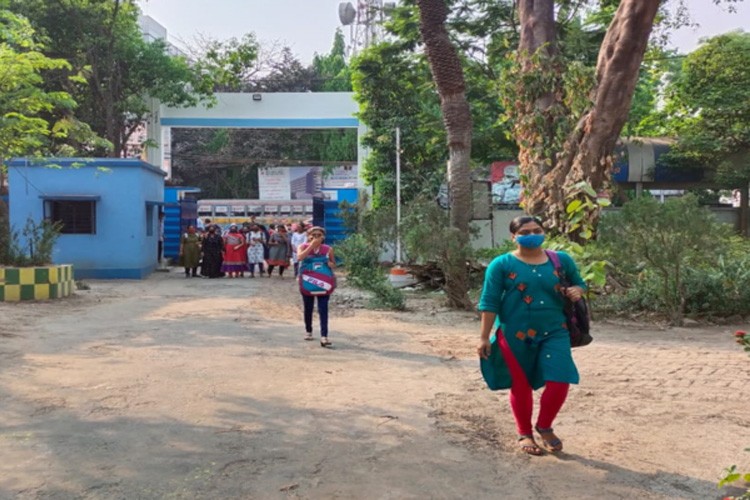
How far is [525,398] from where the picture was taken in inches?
181

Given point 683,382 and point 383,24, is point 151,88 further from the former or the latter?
point 683,382

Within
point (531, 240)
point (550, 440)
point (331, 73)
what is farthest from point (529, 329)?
point (331, 73)

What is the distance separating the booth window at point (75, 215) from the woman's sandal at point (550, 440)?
1676 cm

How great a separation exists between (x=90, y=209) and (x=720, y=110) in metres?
17.6

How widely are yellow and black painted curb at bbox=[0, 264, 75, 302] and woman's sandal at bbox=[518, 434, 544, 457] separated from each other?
1091cm

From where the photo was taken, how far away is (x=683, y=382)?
22.1ft

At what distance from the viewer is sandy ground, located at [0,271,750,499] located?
4.03m

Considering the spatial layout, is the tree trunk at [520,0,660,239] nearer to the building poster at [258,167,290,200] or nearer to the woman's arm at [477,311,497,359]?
the woman's arm at [477,311,497,359]

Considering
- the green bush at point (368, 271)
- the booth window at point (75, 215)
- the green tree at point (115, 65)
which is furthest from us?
the green tree at point (115, 65)

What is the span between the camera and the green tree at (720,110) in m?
21.3

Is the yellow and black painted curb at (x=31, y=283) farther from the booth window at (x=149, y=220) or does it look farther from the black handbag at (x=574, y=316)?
the black handbag at (x=574, y=316)

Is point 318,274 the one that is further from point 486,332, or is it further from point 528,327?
point 528,327

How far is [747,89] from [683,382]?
1746 cm

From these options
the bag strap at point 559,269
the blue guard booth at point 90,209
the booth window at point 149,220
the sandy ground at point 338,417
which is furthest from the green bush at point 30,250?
the bag strap at point 559,269
